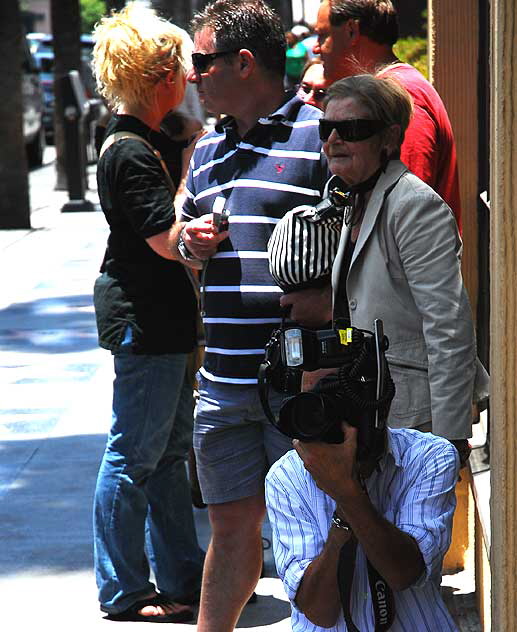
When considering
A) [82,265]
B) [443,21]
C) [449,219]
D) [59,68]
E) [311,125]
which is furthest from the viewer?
[59,68]

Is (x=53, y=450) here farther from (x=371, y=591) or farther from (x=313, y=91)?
(x=371, y=591)

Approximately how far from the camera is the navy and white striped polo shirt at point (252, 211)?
370 cm

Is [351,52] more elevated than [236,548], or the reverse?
[351,52]

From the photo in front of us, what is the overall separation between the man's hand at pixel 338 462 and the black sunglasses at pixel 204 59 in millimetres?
1640

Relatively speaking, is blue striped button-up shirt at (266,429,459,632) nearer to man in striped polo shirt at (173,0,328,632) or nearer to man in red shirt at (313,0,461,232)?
man in striped polo shirt at (173,0,328,632)

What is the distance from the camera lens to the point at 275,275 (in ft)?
10.8

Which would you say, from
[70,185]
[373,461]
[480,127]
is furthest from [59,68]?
[373,461]

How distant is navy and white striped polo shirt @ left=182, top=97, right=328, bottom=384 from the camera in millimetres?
3695

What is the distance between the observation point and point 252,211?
3701mm

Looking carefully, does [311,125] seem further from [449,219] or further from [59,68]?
[59,68]

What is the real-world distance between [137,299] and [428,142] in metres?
1.14

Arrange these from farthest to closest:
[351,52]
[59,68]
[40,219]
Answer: [59,68], [40,219], [351,52]

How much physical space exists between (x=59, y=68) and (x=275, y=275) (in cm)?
1789

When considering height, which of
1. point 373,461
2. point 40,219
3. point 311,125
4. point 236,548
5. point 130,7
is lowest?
point 40,219
